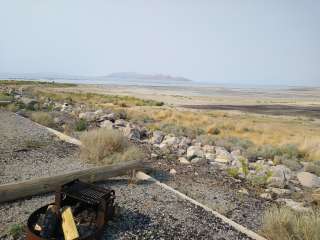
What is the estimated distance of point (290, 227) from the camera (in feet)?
18.7

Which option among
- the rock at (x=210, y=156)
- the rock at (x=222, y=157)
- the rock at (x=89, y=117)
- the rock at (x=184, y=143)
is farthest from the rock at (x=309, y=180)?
the rock at (x=89, y=117)

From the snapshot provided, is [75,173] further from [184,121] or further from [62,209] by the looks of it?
[184,121]

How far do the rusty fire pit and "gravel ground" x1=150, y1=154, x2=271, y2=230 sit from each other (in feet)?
8.46

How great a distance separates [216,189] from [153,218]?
279cm

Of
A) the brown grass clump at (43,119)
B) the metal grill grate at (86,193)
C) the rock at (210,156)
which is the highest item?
the metal grill grate at (86,193)

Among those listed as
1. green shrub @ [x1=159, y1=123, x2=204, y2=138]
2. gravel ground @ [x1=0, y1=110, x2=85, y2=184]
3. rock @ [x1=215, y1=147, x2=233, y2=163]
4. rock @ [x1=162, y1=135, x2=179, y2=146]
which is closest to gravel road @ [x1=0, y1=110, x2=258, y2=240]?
gravel ground @ [x1=0, y1=110, x2=85, y2=184]

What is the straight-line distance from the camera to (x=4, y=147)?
10250 millimetres

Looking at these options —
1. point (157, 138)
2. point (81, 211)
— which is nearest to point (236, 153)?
point (157, 138)

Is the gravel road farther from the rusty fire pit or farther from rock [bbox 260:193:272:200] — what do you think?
rock [bbox 260:193:272:200]

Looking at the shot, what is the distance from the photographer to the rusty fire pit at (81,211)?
4.82 meters

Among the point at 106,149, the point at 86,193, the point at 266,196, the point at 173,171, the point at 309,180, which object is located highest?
the point at 86,193

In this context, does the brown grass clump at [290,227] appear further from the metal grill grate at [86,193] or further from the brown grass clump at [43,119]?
the brown grass clump at [43,119]

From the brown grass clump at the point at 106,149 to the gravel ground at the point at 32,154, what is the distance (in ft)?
1.23

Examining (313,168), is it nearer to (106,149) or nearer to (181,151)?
(181,151)
